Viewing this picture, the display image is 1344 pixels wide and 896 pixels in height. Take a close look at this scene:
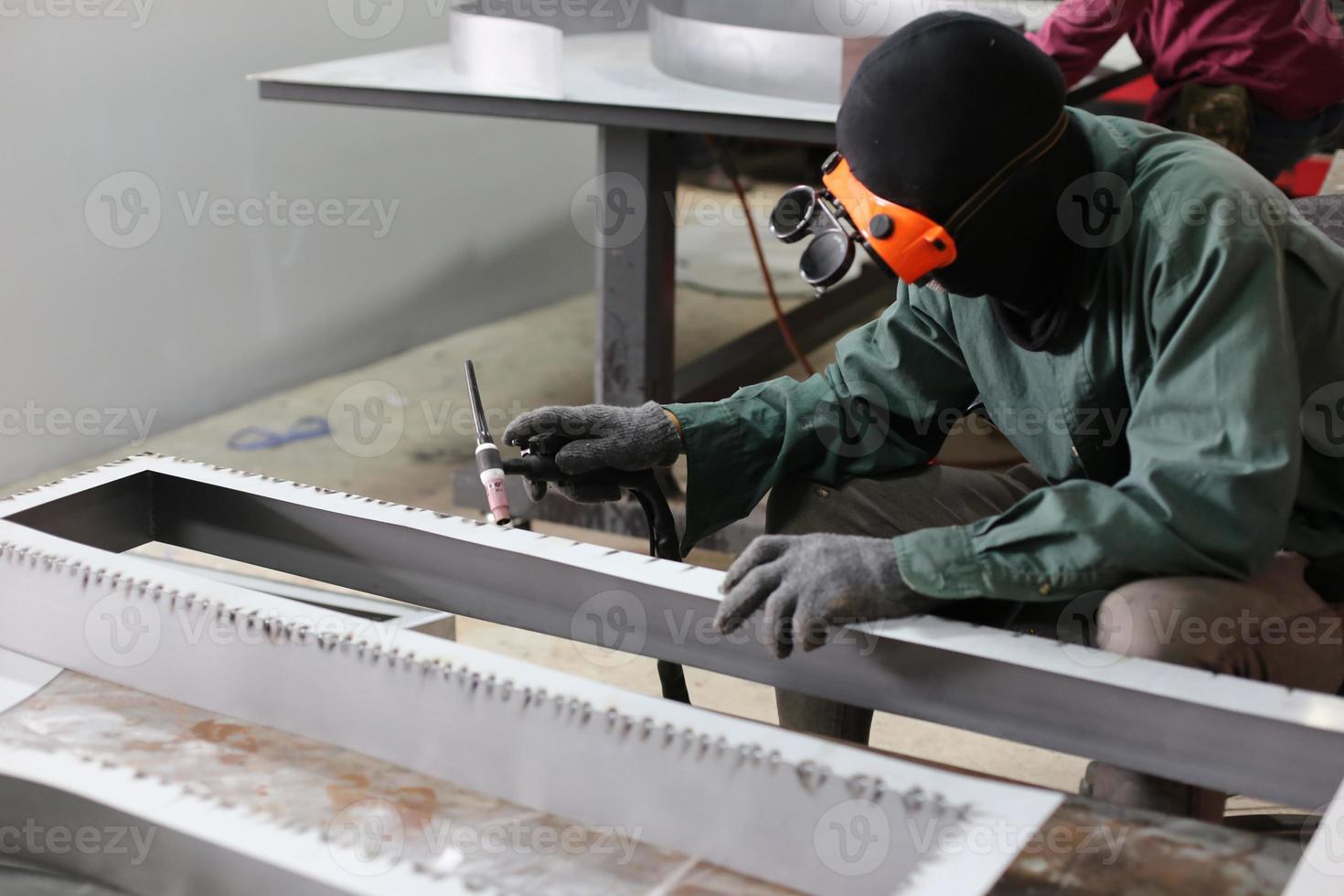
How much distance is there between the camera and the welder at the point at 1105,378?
1191 millimetres

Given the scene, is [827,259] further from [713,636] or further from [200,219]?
[200,219]

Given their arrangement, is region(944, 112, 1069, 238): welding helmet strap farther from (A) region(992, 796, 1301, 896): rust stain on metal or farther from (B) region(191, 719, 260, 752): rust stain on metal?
(B) region(191, 719, 260, 752): rust stain on metal

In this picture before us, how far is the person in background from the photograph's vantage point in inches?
96.3

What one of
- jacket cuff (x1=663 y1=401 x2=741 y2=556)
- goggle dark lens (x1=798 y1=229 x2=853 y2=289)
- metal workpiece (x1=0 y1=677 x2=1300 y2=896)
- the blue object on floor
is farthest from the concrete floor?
metal workpiece (x1=0 y1=677 x2=1300 y2=896)

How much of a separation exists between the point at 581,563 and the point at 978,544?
39 centimetres

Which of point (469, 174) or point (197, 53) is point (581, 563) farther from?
point (469, 174)

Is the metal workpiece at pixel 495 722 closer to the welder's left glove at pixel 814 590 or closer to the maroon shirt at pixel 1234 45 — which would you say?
the welder's left glove at pixel 814 590

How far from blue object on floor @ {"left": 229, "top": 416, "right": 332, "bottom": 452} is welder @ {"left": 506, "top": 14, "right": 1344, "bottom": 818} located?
226cm

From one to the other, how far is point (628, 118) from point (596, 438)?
1.04 m

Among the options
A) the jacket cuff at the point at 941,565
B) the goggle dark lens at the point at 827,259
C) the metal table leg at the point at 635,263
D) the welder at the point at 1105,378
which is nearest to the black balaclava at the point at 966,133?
the welder at the point at 1105,378

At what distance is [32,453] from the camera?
10.2 ft

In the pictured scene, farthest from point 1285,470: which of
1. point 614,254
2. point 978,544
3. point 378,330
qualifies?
point 378,330

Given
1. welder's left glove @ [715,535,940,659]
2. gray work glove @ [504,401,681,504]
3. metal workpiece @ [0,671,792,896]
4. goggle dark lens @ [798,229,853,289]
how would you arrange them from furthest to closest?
gray work glove @ [504,401,681,504], goggle dark lens @ [798,229,853,289], welder's left glove @ [715,535,940,659], metal workpiece @ [0,671,792,896]

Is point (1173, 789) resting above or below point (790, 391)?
below
